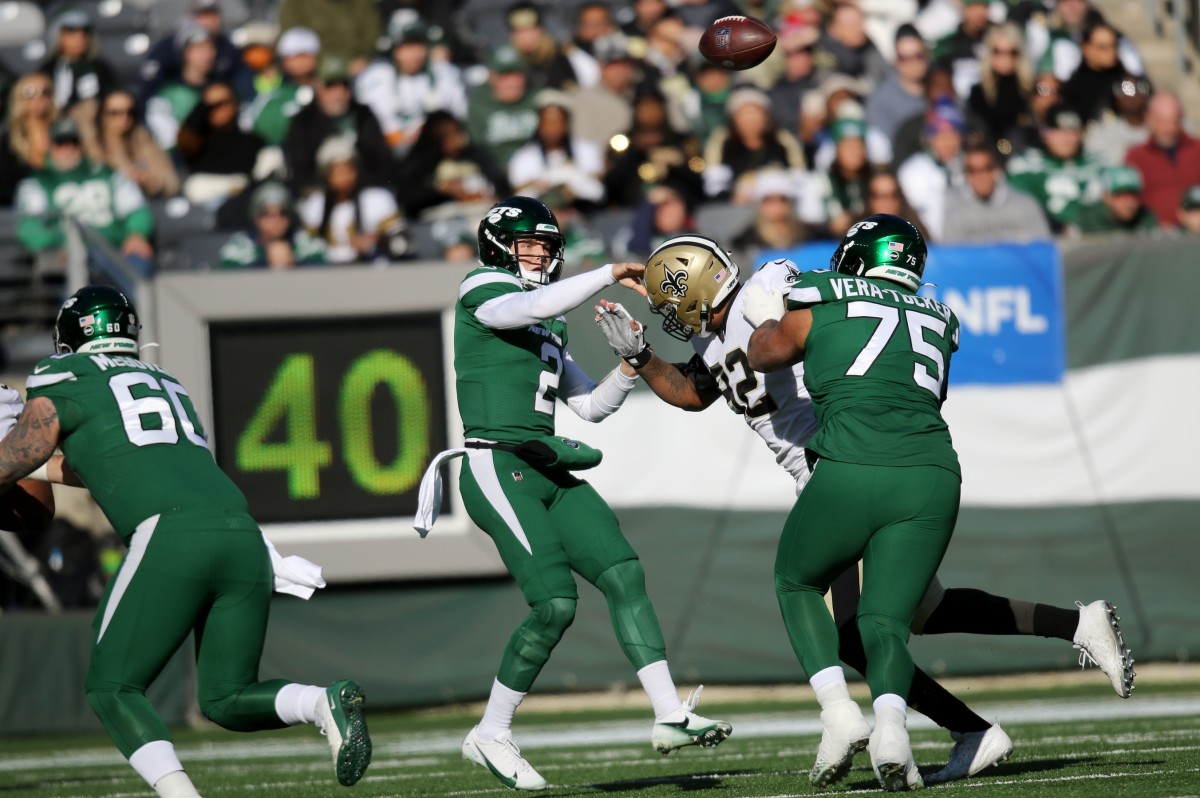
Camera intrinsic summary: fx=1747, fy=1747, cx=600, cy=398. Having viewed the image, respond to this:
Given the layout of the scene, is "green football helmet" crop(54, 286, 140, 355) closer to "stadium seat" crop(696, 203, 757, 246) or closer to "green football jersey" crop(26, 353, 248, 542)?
"green football jersey" crop(26, 353, 248, 542)

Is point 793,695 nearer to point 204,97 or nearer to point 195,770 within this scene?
point 195,770

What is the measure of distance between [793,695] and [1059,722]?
2.69 m

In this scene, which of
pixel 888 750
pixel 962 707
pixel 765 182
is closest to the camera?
pixel 888 750

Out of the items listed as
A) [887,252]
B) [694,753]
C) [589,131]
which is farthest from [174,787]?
[589,131]

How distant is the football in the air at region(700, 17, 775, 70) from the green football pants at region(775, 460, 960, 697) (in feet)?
9.57

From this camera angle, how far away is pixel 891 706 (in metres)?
5.36

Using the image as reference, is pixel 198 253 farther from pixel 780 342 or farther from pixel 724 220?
pixel 780 342

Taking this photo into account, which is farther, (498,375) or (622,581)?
(498,375)

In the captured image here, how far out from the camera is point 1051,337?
36.4 feet

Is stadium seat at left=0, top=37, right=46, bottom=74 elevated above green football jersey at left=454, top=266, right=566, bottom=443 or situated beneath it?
elevated above

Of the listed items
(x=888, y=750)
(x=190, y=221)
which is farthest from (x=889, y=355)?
(x=190, y=221)

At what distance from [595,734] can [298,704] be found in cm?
436

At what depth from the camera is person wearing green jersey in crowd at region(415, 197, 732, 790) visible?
6230 millimetres

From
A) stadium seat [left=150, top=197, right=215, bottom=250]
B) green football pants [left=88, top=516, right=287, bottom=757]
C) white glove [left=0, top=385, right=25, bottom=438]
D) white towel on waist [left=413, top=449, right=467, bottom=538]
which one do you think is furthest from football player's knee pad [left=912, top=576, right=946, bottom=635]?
stadium seat [left=150, top=197, right=215, bottom=250]
